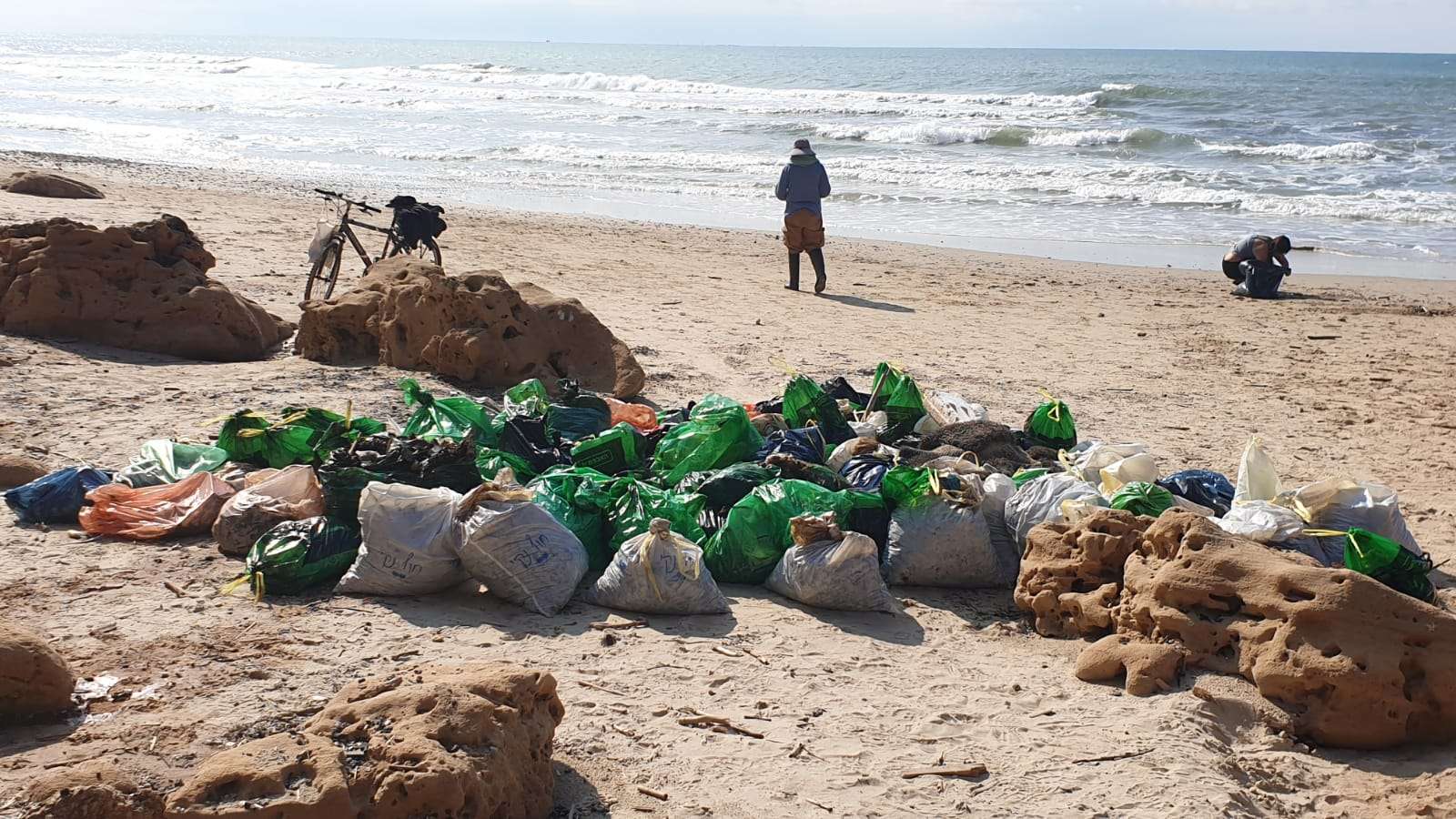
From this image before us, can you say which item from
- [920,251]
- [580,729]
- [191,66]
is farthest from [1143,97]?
[191,66]

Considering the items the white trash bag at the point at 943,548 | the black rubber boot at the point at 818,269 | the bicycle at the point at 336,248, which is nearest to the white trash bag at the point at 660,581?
the white trash bag at the point at 943,548

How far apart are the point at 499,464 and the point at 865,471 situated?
5.55ft

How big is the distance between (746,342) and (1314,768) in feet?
20.1

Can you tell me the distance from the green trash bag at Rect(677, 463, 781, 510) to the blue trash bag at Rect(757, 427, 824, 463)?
1.16 feet

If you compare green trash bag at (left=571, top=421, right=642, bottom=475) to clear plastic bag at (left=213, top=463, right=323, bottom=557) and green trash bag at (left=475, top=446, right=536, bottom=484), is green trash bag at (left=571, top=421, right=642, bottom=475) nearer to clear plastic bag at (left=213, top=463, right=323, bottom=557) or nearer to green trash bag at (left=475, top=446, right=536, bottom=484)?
green trash bag at (left=475, top=446, right=536, bottom=484)

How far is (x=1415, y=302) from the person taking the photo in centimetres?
1155

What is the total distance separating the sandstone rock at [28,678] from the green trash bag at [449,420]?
2410mm

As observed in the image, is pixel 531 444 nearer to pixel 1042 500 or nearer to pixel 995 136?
pixel 1042 500

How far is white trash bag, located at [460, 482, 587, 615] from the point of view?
14.3ft

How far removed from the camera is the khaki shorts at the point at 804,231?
11578 millimetres

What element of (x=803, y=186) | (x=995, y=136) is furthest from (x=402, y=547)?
(x=995, y=136)

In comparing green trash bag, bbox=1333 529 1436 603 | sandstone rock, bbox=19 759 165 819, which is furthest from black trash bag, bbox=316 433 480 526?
green trash bag, bbox=1333 529 1436 603

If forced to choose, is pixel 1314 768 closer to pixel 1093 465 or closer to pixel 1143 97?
pixel 1093 465

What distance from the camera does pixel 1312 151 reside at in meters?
24.1
